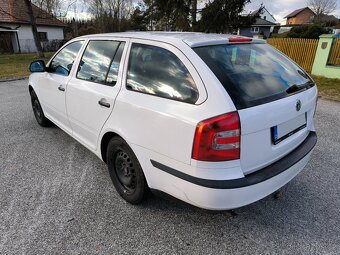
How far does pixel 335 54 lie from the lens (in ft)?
33.4

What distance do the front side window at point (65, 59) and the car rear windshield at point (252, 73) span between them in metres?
2.00

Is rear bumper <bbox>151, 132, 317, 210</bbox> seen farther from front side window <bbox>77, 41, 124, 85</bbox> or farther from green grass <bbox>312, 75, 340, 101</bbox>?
green grass <bbox>312, 75, 340, 101</bbox>

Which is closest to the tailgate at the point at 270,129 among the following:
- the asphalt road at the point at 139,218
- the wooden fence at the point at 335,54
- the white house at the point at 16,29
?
the asphalt road at the point at 139,218

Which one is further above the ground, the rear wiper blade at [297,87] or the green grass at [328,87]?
the rear wiper blade at [297,87]

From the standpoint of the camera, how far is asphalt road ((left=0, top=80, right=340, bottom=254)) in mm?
2195

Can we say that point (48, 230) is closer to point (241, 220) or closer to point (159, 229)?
point (159, 229)

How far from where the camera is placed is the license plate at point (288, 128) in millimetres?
2094

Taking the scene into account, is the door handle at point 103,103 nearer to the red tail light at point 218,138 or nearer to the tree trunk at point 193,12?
the red tail light at point 218,138

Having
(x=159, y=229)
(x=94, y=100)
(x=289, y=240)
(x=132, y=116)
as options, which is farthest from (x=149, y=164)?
(x=289, y=240)

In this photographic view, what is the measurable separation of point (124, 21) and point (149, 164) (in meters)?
33.1

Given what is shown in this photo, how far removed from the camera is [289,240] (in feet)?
7.38

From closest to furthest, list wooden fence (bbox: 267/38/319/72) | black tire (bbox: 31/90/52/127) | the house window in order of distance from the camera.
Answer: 1. black tire (bbox: 31/90/52/127)
2. wooden fence (bbox: 267/38/319/72)
3. the house window

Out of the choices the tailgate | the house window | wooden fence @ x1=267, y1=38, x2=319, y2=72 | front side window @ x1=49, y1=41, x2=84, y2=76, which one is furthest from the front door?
the house window

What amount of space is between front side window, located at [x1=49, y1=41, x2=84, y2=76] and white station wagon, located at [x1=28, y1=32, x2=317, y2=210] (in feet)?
1.87
